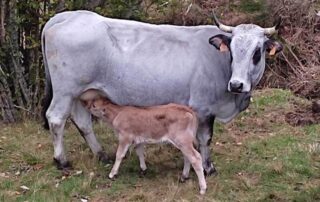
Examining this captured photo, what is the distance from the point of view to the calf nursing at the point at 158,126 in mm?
6707

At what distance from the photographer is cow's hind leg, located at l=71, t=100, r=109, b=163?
25.1 ft

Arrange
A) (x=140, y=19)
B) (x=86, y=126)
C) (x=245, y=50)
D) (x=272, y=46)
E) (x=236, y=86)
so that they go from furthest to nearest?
(x=140, y=19), (x=86, y=126), (x=272, y=46), (x=245, y=50), (x=236, y=86)

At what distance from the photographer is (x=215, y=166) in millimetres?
7652

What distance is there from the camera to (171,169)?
7.53 metres

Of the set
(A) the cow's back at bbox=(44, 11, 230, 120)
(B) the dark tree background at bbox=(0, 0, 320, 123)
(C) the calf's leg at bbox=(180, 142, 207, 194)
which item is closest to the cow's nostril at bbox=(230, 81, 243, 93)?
(A) the cow's back at bbox=(44, 11, 230, 120)

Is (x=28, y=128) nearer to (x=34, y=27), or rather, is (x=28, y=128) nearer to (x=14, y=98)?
(x=14, y=98)

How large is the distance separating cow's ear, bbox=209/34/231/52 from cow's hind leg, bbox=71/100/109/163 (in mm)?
1662

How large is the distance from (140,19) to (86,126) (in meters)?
2.72

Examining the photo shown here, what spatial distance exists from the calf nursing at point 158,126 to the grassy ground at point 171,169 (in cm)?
31

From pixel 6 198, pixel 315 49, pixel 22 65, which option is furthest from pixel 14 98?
pixel 315 49

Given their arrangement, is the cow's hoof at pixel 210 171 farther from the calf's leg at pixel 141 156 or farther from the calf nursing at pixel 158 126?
the calf's leg at pixel 141 156

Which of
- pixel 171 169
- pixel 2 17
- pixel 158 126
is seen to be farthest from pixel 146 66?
pixel 2 17

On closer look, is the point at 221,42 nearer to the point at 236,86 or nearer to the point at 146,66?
the point at 236,86

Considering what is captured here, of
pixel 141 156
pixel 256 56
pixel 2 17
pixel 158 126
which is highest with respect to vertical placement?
pixel 256 56
